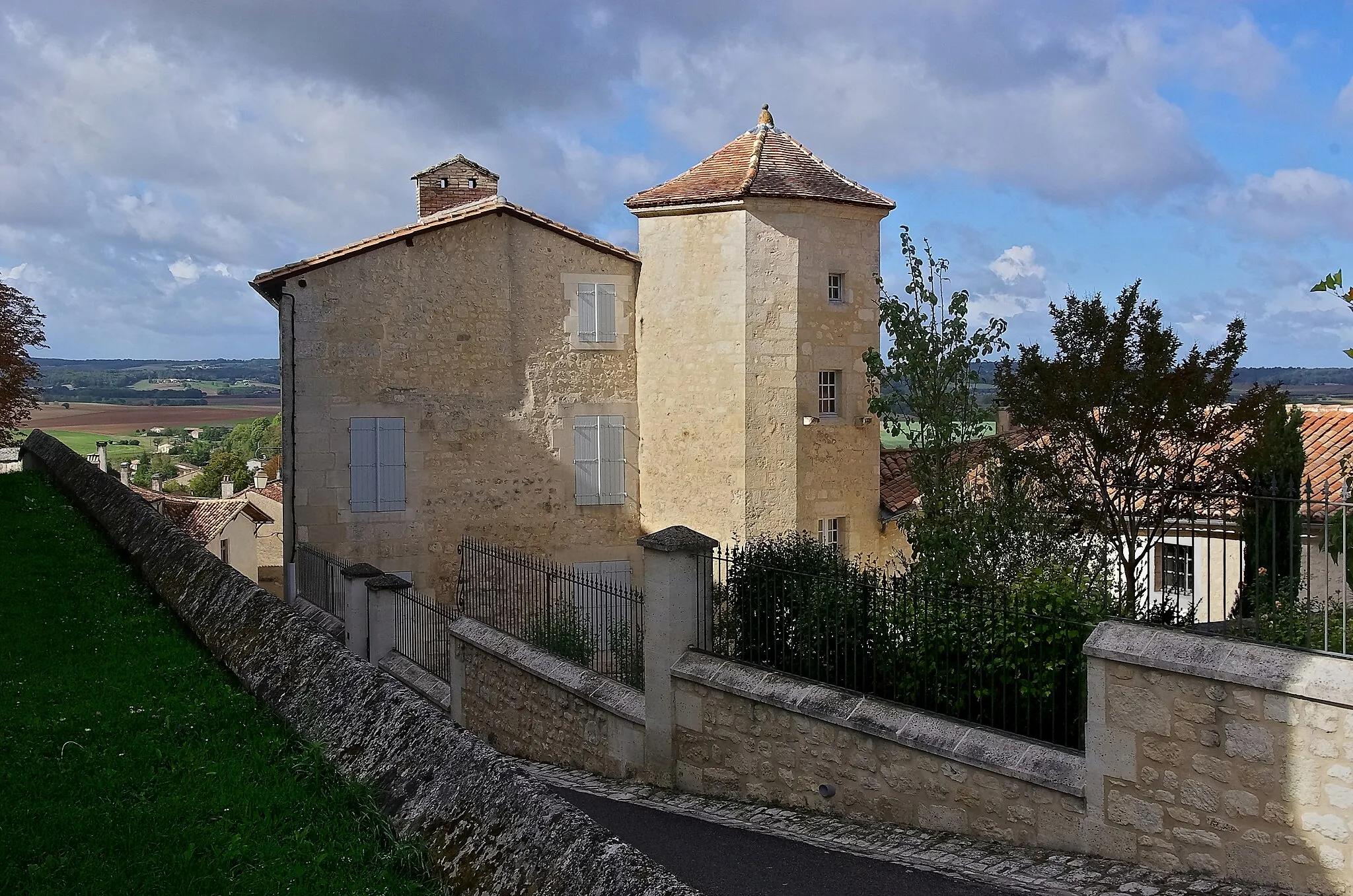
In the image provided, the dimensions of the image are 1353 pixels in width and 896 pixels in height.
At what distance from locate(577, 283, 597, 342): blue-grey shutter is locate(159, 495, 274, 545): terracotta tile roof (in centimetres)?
1523

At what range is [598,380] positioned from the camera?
18797mm

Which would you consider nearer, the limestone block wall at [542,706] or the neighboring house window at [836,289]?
the limestone block wall at [542,706]

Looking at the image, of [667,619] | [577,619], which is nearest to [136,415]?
[577,619]

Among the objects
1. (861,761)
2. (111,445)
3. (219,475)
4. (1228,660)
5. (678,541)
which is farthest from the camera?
(111,445)

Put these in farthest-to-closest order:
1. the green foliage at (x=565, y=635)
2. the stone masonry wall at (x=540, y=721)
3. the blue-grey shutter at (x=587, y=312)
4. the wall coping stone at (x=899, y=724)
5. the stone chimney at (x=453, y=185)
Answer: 1. the stone chimney at (x=453, y=185)
2. the blue-grey shutter at (x=587, y=312)
3. the green foliage at (x=565, y=635)
4. the stone masonry wall at (x=540, y=721)
5. the wall coping stone at (x=899, y=724)

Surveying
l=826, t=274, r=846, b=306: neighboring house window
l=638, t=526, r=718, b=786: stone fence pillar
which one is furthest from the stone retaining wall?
l=826, t=274, r=846, b=306: neighboring house window

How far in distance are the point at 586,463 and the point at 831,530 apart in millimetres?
4190

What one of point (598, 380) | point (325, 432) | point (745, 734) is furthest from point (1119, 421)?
point (325, 432)

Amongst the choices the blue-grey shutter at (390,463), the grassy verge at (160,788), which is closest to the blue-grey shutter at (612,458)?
the blue-grey shutter at (390,463)

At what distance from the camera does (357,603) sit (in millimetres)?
13422

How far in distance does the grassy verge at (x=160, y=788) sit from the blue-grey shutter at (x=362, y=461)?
1119 centimetres

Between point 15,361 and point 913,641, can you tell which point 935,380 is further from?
point 15,361

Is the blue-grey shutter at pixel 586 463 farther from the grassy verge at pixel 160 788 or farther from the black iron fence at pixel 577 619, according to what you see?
the grassy verge at pixel 160 788

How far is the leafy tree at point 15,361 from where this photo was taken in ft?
63.1
